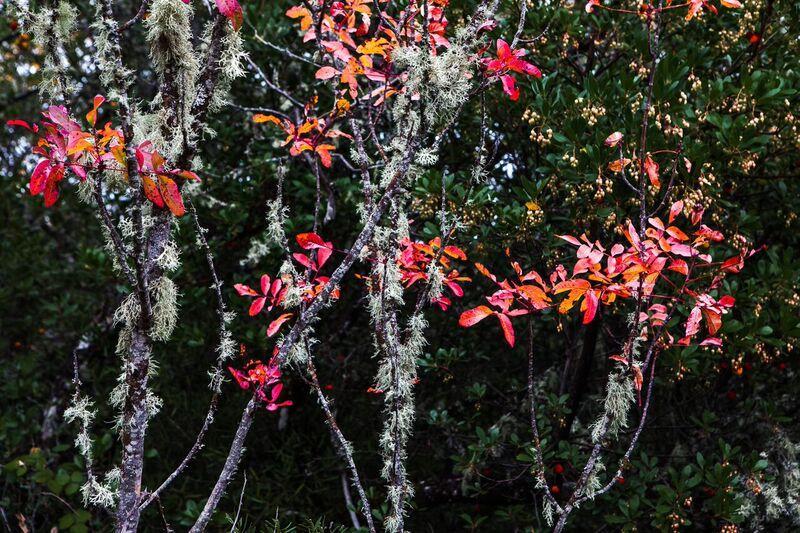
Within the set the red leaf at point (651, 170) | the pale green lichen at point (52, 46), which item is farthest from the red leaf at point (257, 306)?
the red leaf at point (651, 170)

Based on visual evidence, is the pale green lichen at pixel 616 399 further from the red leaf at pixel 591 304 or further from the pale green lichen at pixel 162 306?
the pale green lichen at pixel 162 306

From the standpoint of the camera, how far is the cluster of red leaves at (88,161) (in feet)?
4.70

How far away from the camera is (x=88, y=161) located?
1591mm

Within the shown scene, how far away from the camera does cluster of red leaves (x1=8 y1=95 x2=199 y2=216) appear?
56.4 inches

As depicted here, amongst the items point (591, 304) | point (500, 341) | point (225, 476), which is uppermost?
point (591, 304)

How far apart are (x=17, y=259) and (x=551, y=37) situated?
13.5ft

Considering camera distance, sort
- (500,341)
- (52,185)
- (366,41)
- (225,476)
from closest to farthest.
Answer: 1. (52,185)
2. (225,476)
3. (366,41)
4. (500,341)

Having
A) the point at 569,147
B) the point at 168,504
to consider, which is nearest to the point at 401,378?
the point at 569,147

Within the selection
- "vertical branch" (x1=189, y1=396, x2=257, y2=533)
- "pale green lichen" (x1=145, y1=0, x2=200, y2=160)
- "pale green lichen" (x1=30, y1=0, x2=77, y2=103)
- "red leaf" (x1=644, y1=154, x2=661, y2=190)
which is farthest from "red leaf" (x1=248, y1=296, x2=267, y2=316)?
"red leaf" (x1=644, y1=154, x2=661, y2=190)

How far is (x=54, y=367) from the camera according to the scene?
4477 mm

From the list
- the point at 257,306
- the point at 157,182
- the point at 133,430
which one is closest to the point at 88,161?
the point at 157,182

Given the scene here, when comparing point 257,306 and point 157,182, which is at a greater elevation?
point 157,182

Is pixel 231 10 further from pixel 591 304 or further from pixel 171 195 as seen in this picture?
pixel 591 304

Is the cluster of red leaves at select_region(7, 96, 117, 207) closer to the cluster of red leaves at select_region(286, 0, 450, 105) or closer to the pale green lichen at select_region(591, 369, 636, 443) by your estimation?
the cluster of red leaves at select_region(286, 0, 450, 105)
